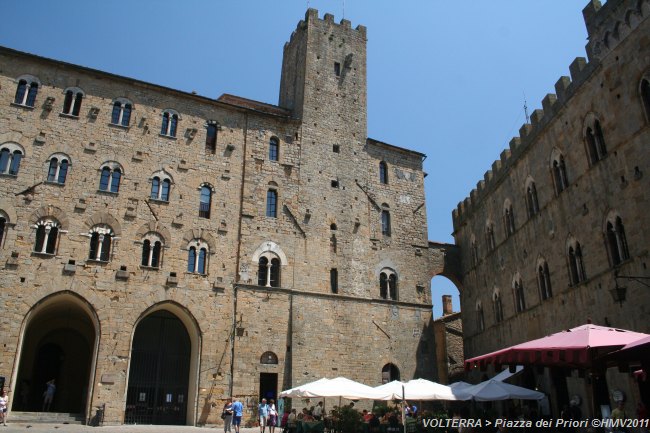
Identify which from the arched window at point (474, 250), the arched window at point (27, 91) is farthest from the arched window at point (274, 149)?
the arched window at point (474, 250)

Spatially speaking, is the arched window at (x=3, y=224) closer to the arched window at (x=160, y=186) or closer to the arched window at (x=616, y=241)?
the arched window at (x=160, y=186)

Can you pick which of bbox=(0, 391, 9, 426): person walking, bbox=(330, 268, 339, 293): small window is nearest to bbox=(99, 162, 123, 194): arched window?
bbox=(0, 391, 9, 426): person walking

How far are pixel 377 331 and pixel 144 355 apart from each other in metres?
11.5

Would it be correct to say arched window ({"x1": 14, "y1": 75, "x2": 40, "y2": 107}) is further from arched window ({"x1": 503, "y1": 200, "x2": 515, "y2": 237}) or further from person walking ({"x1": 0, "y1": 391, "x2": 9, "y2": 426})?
arched window ({"x1": 503, "y1": 200, "x2": 515, "y2": 237})

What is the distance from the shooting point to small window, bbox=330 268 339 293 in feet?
89.2

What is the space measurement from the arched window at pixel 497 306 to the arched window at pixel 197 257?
14.3m

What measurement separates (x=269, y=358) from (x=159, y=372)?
4946mm

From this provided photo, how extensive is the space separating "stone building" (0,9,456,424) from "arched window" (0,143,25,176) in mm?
56

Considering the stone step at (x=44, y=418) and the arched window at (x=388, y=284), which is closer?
the stone step at (x=44, y=418)

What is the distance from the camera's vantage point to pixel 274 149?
28516 mm

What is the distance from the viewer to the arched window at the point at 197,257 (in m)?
24.3

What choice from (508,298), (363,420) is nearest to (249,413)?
(363,420)

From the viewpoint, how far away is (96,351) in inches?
847

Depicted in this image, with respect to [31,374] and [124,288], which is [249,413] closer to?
[124,288]
